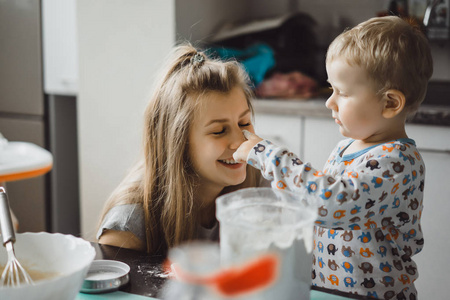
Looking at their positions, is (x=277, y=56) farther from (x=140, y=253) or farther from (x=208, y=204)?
(x=140, y=253)

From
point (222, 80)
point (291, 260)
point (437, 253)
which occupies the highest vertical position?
point (222, 80)

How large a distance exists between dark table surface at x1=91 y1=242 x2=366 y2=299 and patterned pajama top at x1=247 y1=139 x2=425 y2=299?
0.51 ft

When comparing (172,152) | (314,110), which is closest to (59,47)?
(314,110)

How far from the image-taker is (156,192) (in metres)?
1.33

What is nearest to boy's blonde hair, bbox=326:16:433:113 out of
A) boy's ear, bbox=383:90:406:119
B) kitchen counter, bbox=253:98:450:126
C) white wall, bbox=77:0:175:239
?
boy's ear, bbox=383:90:406:119

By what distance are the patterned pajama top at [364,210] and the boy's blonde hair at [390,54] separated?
11cm

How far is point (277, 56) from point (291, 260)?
2082mm

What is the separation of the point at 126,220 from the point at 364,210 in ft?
1.76

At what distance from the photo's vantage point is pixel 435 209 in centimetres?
211

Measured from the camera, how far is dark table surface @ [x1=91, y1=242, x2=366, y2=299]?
0.93 meters

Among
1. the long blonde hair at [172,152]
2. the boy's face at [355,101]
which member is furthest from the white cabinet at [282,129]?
the boy's face at [355,101]

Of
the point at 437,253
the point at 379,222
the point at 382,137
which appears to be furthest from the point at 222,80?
the point at 437,253

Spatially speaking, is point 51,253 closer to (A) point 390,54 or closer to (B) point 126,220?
(B) point 126,220

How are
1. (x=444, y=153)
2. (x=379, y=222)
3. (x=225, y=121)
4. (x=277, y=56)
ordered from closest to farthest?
(x=379, y=222) < (x=225, y=121) < (x=444, y=153) < (x=277, y=56)
